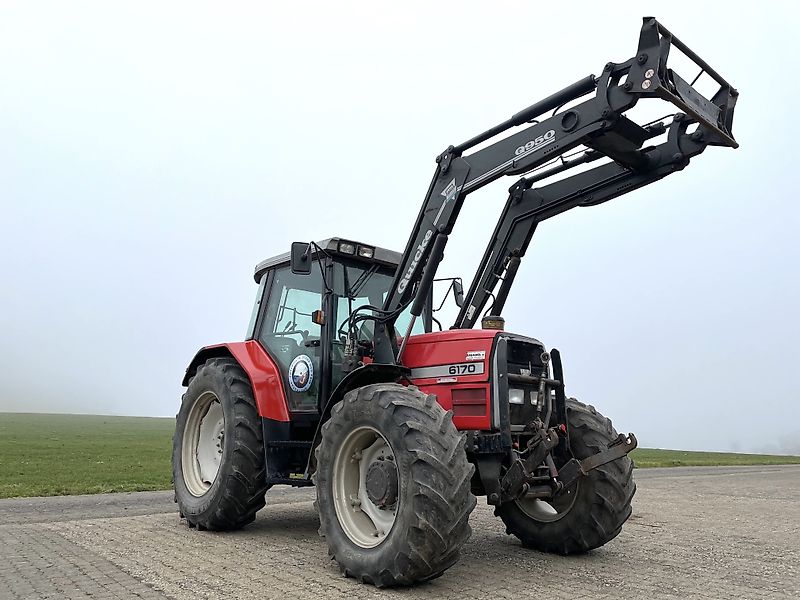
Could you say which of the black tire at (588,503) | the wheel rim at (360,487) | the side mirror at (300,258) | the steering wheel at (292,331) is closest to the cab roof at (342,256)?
the side mirror at (300,258)

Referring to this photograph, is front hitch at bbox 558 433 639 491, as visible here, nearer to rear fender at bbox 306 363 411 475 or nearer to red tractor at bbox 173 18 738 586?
red tractor at bbox 173 18 738 586

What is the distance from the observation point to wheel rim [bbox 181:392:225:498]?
25.5ft

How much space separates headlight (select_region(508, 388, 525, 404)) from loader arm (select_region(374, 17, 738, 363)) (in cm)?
110

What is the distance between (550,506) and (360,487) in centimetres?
212

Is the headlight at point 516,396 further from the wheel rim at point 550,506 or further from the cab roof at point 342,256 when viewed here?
the cab roof at point 342,256

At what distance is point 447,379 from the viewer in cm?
604

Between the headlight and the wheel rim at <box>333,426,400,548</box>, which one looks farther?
the headlight

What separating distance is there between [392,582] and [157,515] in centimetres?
452

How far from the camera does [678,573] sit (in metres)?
5.68

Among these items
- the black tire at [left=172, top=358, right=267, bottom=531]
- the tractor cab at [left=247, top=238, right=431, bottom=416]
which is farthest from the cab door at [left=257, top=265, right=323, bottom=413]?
the black tire at [left=172, top=358, right=267, bottom=531]

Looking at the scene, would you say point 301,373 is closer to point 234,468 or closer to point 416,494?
point 234,468

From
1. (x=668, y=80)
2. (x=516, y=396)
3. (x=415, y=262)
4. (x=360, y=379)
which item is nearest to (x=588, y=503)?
(x=516, y=396)

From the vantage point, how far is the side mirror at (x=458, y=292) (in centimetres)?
744

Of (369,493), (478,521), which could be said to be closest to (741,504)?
(478,521)
